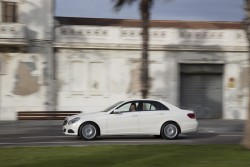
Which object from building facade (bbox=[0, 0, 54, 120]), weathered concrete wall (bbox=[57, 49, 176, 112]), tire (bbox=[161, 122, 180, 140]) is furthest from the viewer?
weathered concrete wall (bbox=[57, 49, 176, 112])

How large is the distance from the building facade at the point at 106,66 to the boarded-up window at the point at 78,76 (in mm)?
11

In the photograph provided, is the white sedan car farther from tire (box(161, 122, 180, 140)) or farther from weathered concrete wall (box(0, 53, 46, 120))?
weathered concrete wall (box(0, 53, 46, 120))

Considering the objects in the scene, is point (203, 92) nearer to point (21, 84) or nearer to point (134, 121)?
point (21, 84)

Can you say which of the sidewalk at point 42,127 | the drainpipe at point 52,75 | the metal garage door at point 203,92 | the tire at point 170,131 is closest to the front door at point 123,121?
the tire at point 170,131

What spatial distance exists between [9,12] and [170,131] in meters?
14.3

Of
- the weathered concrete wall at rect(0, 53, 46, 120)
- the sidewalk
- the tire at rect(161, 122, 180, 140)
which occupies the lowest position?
the sidewalk

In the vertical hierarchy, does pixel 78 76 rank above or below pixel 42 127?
above

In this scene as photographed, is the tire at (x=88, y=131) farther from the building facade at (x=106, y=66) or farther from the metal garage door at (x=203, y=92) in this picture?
the metal garage door at (x=203, y=92)

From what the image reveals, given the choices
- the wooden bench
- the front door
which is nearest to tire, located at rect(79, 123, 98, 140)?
the front door

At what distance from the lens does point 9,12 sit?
27.9 meters

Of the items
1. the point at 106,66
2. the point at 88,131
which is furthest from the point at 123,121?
the point at 106,66

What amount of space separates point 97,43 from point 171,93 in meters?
5.16

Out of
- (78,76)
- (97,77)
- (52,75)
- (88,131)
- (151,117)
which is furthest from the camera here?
(97,77)

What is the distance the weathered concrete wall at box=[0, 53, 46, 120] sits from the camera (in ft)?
91.0
